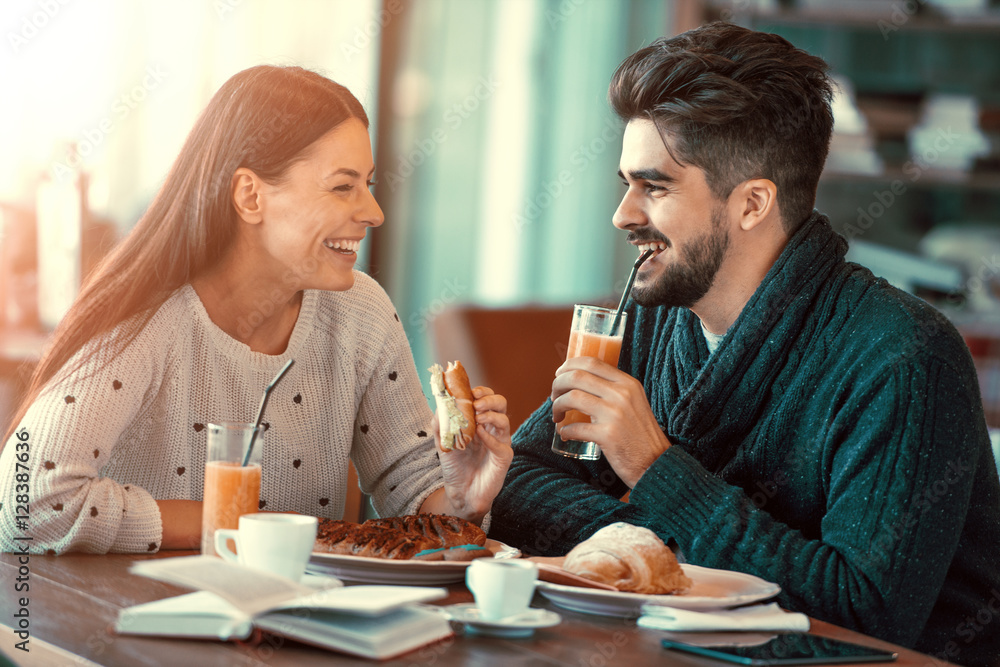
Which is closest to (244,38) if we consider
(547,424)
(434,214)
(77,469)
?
(434,214)

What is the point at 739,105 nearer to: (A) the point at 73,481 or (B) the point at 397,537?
(B) the point at 397,537

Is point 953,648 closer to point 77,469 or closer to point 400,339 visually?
point 400,339

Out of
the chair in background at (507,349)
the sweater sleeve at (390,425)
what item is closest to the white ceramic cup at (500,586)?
the sweater sleeve at (390,425)

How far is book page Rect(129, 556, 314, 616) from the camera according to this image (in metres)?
0.96

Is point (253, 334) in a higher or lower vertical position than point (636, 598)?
higher

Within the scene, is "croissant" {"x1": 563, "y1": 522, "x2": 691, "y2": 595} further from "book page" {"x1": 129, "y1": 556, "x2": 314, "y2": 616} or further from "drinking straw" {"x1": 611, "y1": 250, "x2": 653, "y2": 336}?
"drinking straw" {"x1": 611, "y1": 250, "x2": 653, "y2": 336}

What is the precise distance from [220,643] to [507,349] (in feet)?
6.05

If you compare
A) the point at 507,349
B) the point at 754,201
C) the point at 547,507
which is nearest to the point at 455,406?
the point at 547,507

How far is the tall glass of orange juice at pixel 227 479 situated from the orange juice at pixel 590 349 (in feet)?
2.02

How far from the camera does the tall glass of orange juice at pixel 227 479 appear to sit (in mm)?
1229

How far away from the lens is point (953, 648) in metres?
1.62

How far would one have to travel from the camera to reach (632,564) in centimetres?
120

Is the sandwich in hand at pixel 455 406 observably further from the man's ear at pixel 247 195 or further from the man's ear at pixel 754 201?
the man's ear at pixel 754 201

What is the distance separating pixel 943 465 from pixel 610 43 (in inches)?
137
